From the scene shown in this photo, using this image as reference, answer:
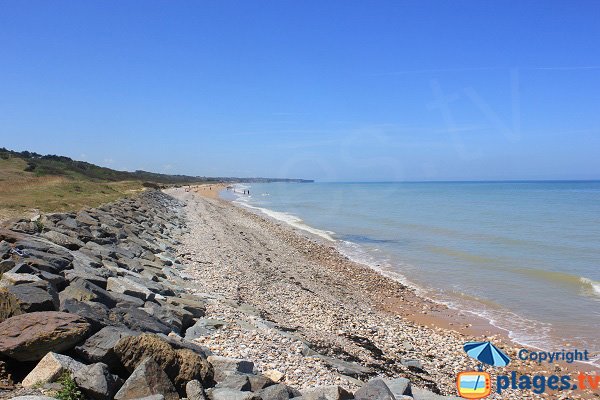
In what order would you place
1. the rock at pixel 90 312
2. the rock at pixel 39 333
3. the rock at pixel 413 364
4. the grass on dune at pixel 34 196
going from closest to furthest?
the rock at pixel 39 333 → the rock at pixel 90 312 → the rock at pixel 413 364 → the grass on dune at pixel 34 196

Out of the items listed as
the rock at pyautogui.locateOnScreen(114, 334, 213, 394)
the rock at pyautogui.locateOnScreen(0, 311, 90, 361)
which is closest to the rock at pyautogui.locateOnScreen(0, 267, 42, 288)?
the rock at pyautogui.locateOnScreen(0, 311, 90, 361)

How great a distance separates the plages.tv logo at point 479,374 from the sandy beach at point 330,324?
191 millimetres

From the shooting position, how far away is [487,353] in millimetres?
9852

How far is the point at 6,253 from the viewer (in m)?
7.77

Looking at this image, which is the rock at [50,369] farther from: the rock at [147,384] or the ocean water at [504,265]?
the ocean water at [504,265]

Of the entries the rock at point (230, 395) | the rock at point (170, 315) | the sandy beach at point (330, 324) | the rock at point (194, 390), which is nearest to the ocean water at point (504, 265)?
the sandy beach at point (330, 324)

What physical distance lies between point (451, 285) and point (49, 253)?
13.7 m

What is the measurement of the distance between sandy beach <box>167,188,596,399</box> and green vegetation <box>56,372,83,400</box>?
2.77m

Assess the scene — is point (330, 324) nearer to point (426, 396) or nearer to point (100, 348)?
point (426, 396)

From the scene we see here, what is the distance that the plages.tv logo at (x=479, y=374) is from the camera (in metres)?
7.44

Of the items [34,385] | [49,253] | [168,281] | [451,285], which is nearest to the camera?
[34,385]

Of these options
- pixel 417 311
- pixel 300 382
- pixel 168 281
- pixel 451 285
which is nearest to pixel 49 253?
pixel 168 281

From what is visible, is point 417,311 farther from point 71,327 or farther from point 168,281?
point 71,327

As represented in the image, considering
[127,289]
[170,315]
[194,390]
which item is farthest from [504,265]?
[194,390]
